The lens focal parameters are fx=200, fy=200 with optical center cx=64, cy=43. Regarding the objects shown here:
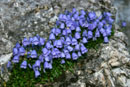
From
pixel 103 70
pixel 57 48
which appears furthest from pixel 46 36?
pixel 103 70

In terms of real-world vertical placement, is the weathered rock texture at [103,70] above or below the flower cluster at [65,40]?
below

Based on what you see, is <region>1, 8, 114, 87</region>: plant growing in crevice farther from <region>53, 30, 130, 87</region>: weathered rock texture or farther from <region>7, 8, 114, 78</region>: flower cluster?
<region>53, 30, 130, 87</region>: weathered rock texture

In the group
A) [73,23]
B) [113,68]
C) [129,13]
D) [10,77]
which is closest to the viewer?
[10,77]

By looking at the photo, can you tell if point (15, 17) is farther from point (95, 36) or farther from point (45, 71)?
point (95, 36)

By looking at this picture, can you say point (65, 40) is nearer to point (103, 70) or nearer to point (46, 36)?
point (46, 36)

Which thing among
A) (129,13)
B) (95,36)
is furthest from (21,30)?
(129,13)

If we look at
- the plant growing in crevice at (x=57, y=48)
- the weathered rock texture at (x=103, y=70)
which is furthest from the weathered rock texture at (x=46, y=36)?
the plant growing in crevice at (x=57, y=48)

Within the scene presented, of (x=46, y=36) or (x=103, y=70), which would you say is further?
(x=46, y=36)

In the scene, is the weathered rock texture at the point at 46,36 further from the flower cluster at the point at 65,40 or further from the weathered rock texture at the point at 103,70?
the flower cluster at the point at 65,40

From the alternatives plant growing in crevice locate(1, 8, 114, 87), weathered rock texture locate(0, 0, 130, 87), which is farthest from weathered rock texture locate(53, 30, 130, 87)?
plant growing in crevice locate(1, 8, 114, 87)
